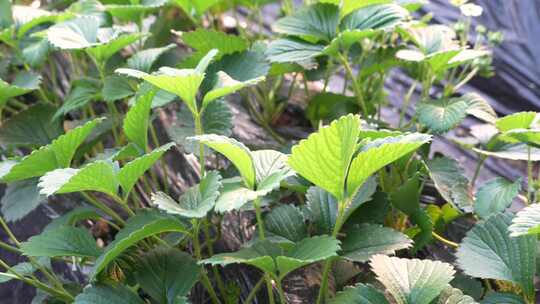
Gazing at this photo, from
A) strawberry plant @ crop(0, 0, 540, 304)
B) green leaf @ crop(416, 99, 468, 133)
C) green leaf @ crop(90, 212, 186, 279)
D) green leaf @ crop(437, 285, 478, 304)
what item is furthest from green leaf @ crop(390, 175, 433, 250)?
green leaf @ crop(90, 212, 186, 279)

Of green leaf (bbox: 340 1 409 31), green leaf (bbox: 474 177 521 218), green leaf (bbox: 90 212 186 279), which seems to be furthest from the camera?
green leaf (bbox: 340 1 409 31)

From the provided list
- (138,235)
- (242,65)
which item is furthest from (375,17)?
(138,235)

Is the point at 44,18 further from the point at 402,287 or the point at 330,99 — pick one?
the point at 402,287

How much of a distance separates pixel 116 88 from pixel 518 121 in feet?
2.08

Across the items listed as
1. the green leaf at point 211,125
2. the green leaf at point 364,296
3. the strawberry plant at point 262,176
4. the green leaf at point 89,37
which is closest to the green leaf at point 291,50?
the strawberry plant at point 262,176

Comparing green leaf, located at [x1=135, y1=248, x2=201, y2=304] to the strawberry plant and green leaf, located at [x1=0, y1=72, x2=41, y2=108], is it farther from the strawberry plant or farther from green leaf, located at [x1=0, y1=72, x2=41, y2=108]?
green leaf, located at [x1=0, y1=72, x2=41, y2=108]

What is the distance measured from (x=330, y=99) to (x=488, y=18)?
760 millimetres

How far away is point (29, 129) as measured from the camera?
4.10ft

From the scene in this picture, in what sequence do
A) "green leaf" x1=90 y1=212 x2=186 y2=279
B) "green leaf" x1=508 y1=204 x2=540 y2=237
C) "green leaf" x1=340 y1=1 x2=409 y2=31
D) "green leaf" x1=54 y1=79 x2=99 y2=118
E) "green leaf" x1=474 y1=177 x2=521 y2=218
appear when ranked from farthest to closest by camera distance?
"green leaf" x1=54 y1=79 x2=99 y2=118
"green leaf" x1=340 y1=1 x2=409 y2=31
"green leaf" x1=474 y1=177 x2=521 y2=218
"green leaf" x1=90 y1=212 x2=186 y2=279
"green leaf" x1=508 y1=204 x2=540 y2=237

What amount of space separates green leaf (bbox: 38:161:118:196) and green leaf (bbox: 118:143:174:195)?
1cm

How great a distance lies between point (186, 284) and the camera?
0.89 metres

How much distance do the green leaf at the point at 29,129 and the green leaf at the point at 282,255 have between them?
1.86 ft

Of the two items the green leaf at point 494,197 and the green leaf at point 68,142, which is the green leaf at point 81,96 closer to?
the green leaf at point 68,142

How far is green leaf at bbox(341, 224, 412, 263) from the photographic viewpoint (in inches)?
34.1
